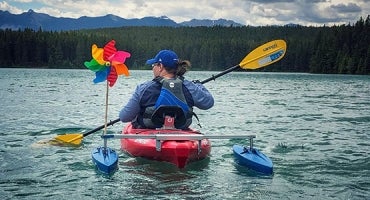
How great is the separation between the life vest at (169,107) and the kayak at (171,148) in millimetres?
227

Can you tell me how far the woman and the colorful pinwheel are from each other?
883 millimetres

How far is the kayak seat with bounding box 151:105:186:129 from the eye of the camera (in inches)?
388

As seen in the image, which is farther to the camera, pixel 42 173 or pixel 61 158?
pixel 61 158

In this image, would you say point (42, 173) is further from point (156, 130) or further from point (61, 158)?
point (156, 130)

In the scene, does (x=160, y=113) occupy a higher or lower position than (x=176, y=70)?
lower

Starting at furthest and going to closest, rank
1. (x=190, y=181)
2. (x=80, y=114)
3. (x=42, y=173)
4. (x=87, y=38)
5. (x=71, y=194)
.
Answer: (x=87, y=38), (x=80, y=114), (x=42, y=173), (x=190, y=181), (x=71, y=194)

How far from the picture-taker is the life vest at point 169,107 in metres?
9.70

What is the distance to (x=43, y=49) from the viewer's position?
6344 inches

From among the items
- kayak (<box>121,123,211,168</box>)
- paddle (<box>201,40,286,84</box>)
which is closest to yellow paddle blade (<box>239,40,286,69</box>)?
paddle (<box>201,40,286,84</box>)

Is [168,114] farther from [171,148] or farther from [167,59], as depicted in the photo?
[167,59]

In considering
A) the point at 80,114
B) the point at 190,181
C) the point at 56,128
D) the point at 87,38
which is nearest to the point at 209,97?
the point at 190,181

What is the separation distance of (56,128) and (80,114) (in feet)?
17.7

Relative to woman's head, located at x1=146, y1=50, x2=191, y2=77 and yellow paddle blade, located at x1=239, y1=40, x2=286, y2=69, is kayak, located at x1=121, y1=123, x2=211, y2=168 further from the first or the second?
yellow paddle blade, located at x1=239, y1=40, x2=286, y2=69

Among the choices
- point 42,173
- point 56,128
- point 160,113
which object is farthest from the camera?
point 56,128
